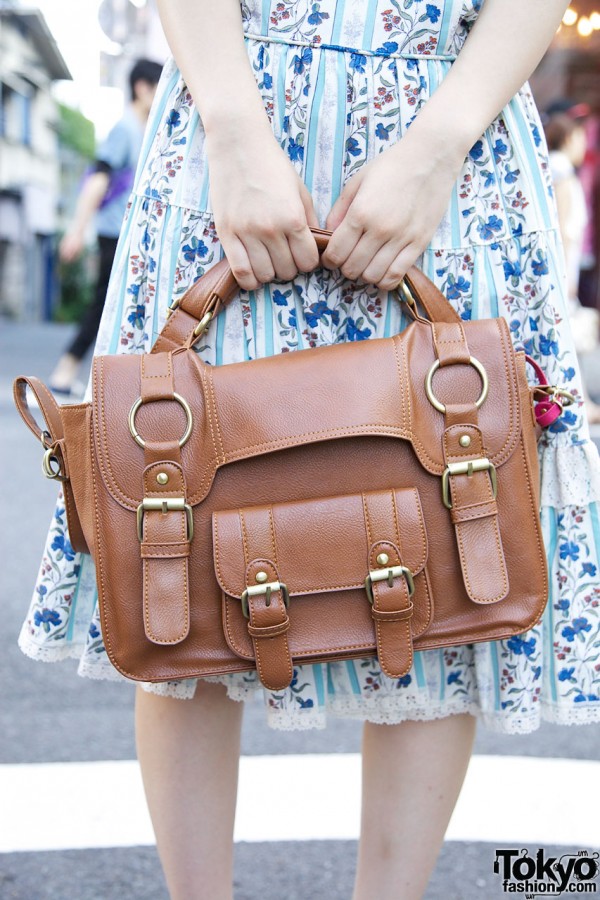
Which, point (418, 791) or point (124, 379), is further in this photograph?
point (418, 791)

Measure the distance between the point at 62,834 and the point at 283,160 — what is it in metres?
1.22

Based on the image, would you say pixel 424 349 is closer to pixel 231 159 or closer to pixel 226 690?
pixel 231 159

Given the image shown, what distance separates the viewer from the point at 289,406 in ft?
3.26

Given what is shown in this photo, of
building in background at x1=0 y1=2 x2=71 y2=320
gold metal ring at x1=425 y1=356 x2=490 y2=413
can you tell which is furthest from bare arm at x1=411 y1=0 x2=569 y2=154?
building in background at x1=0 y1=2 x2=71 y2=320

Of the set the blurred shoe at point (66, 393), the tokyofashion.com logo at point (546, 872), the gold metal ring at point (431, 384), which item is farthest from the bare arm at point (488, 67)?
the blurred shoe at point (66, 393)

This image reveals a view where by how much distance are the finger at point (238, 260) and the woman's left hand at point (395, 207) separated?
8cm

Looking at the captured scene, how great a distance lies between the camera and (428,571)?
1.02 m

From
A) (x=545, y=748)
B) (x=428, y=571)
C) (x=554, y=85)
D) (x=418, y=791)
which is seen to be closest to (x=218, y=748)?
(x=418, y=791)

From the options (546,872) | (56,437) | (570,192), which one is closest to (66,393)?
(570,192)

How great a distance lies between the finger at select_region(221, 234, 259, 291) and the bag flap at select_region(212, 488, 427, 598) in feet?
0.81

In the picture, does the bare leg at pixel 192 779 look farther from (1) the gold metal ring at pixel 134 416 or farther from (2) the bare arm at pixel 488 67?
(2) the bare arm at pixel 488 67

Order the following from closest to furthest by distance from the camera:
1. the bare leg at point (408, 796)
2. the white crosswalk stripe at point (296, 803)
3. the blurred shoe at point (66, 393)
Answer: the bare leg at point (408, 796)
the white crosswalk stripe at point (296, 803)
the blurred shoe at point (66, 393)

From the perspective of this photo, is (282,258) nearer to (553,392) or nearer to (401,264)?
(401,264)

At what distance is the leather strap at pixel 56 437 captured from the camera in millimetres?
1048
